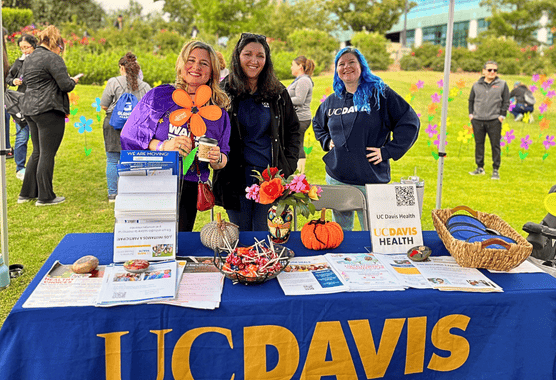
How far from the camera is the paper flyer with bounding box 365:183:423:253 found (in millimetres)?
1854

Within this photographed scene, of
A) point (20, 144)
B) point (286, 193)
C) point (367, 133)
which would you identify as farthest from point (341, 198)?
point (20, 144)

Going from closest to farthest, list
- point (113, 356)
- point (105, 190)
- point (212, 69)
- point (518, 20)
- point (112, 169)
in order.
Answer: point (113, 356) → point (212, 69) → point (112, 169) → point (105, 190) → point (518, 20)

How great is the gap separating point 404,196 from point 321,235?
→ 38cm

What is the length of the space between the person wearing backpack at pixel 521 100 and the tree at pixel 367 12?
35.0 ft

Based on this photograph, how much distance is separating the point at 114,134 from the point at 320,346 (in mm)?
3392

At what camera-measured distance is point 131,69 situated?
160 inches

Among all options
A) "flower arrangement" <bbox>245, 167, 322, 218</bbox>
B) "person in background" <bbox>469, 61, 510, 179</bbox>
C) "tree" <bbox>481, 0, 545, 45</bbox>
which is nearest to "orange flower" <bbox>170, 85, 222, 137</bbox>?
"flower arrangement" <bbox>245, 167, 322, 218</bbox>

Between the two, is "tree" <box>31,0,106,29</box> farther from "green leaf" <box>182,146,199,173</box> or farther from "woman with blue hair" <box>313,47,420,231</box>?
"green leaf" <box>182,146,199,173</box>

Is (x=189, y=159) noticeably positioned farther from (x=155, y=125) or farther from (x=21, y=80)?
(x=21, y=80)

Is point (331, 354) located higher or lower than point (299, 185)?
lower

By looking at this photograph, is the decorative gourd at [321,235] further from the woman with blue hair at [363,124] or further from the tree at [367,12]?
the tree at [367,12]

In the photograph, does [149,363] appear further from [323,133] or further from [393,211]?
[323,133]

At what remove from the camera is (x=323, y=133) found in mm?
2771

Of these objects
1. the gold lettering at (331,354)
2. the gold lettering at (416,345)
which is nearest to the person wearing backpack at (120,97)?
the gold lettering at (331,354)
